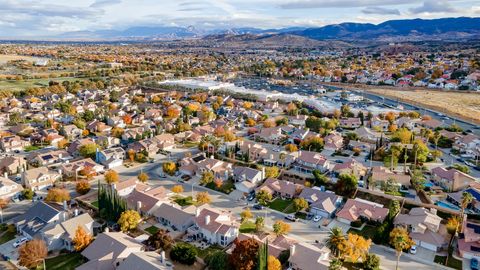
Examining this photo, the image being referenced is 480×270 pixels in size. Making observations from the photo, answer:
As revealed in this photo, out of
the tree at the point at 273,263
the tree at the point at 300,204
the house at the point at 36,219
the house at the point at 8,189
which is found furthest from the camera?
the house at the point at 8,189

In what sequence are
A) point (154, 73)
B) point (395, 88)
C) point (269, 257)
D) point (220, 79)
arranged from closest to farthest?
point (269, 257)
point (395, 88)
point (220, 79)
point (154, 73)

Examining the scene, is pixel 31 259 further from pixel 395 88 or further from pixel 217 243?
pixel 395 88

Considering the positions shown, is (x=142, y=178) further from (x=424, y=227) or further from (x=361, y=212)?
(x=424, y=227)

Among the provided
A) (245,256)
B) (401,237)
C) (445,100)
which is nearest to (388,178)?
(401,237)

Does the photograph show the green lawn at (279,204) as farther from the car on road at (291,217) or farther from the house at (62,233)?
the house at (62,233)

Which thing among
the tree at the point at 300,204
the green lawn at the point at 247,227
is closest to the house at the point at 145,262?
the green lawn at the point at 247,227

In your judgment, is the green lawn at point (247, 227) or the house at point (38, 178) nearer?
the green lawn at point (247, 227)

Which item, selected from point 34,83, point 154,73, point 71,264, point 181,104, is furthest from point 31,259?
point 154,73
